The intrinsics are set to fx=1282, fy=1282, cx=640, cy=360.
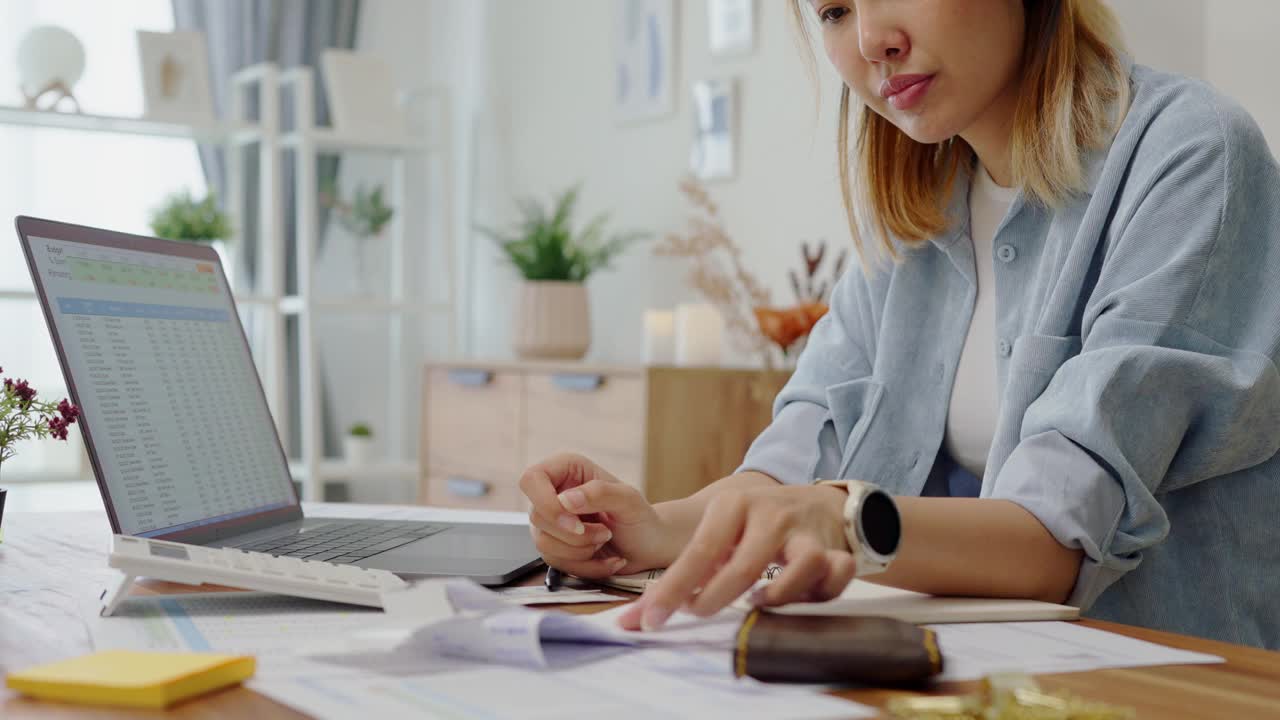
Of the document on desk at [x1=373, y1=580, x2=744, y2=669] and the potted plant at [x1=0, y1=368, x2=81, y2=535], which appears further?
the potted plant at [x1=0, y1=368, x2=81, y2=535]

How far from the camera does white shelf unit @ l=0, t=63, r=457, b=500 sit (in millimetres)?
4031

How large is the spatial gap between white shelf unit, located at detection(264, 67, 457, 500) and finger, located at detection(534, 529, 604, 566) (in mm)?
3274

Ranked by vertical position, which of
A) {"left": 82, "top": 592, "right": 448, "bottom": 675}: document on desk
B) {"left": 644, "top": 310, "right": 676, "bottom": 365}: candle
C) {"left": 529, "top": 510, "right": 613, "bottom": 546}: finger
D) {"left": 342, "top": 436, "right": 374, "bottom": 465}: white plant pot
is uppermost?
{"left": 529, "top": 510, "right": 613, "bottom": 546}: finger

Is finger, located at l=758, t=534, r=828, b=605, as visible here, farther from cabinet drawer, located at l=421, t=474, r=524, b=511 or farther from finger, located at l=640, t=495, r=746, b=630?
cabinet drawer, located at l=421, t=474, r=524, b=511

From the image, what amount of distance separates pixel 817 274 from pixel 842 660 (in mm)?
2553

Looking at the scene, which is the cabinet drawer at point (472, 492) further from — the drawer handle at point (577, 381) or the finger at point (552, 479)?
the finger at point (552, 479)

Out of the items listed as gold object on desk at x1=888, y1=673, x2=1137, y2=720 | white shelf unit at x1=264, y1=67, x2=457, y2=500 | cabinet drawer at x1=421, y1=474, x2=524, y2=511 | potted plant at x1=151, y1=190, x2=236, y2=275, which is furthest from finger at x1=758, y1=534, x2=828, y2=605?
white shelf unit at x1=264, y1=67, x2=457, y2=500

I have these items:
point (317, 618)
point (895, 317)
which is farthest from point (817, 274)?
point (317, 618)

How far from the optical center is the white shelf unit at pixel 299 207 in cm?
403

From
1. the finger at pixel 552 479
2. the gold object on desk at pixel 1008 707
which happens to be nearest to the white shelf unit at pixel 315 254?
the finger at pixel 552 479

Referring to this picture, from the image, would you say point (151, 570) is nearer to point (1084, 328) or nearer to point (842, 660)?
point (842, 660)

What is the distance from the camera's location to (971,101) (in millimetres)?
1222

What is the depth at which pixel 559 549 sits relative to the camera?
3.24ft

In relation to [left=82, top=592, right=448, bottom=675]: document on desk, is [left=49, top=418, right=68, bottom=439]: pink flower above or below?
above
